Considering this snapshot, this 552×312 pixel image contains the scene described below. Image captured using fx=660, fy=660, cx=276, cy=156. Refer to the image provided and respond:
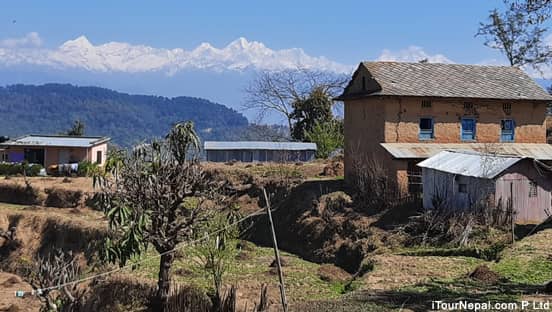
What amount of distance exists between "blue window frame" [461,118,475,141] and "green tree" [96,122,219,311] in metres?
18.3

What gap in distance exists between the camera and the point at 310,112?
5859 centimetres

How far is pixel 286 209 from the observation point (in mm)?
33875

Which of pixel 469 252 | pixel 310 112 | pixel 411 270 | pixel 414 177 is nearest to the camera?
pixel 411 270

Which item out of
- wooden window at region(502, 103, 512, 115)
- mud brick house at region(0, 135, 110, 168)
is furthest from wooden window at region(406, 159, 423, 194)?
mud brick house at region(0, 135, 110, 168)

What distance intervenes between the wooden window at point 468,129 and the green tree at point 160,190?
18312 mm

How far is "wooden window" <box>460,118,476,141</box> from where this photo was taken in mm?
32281

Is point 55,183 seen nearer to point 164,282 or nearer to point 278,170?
point 278,170

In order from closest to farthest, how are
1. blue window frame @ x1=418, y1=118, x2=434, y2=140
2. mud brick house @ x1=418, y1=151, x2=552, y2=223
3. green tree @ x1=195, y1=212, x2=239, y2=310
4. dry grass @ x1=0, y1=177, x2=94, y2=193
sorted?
green tree @ x1=195, y1=212, x2=239, y2=310, mud brick house @ x1=418, y1=151, x2=552, y2=223, blue window frame @ x1=418, y1=118, x2=434, y2=140, dry grass @ x1=0, y1=177, x2=94, y2=193

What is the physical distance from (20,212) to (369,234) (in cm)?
2121

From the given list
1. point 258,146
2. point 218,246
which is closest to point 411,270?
point 218,246

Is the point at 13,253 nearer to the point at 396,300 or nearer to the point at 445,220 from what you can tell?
the point at 445,220

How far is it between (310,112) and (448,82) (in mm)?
26365

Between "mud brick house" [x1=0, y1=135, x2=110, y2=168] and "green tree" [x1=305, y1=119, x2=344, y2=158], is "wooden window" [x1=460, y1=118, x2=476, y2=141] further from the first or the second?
"mud brick house" [x1=0, y1=135, x2=110, y2=168]

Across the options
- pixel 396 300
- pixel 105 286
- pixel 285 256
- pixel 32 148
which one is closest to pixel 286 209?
pixel 285 256
